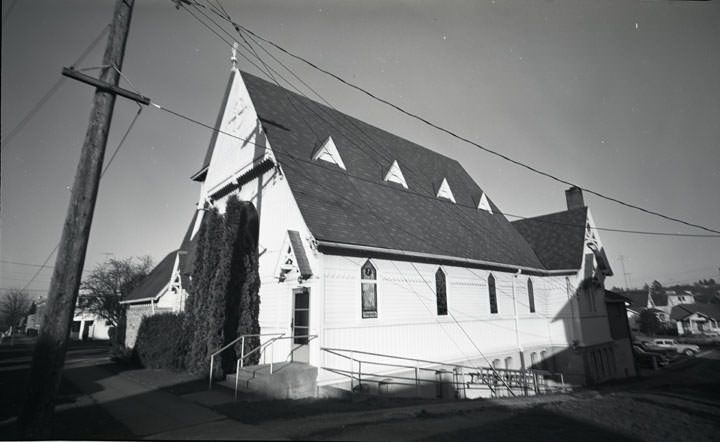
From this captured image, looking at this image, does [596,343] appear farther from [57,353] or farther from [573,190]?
[57,353]

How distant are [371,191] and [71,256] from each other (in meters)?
11.9

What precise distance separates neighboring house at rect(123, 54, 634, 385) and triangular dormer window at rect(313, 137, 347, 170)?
0.19ft

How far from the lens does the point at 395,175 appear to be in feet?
61.8

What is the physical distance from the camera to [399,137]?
2320cm

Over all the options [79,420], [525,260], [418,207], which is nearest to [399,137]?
[418,207]

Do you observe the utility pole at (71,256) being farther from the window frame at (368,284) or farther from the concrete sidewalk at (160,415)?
the window frame at (368,284)

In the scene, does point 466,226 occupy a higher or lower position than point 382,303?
higher

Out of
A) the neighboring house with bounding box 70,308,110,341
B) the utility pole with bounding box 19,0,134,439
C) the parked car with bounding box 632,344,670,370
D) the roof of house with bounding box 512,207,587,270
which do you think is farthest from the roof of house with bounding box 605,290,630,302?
the neighboring house with bounding box 70,308,110,341

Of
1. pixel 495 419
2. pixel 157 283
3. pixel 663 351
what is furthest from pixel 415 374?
pixel 663 351

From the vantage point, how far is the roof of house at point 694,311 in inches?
2773

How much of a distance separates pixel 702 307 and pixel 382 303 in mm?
90173

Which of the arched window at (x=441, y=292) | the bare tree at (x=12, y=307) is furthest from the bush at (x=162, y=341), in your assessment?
the bare tree at (x=12, y=307)

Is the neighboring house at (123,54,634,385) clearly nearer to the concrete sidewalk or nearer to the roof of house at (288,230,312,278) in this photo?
the roof of house at (288,230,312,278)

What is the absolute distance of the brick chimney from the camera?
2806cm
